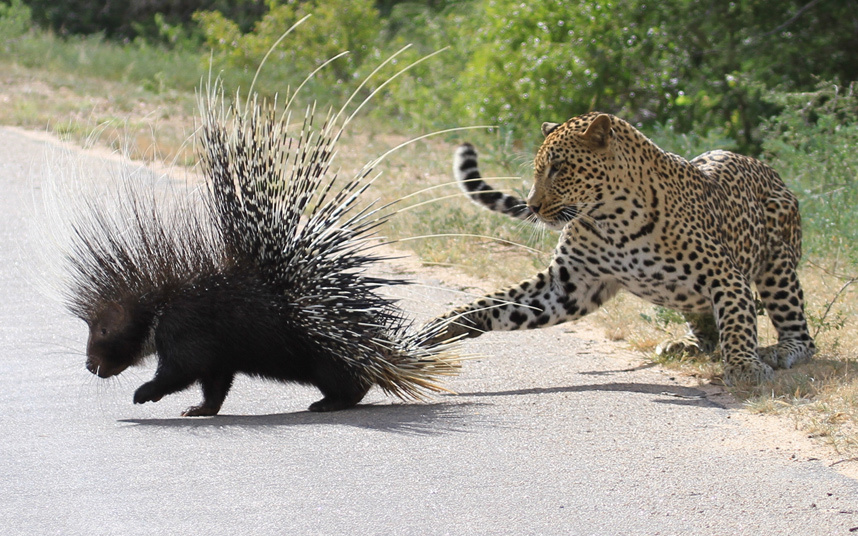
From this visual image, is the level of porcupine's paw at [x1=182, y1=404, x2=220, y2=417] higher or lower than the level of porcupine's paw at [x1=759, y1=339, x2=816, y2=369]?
lower

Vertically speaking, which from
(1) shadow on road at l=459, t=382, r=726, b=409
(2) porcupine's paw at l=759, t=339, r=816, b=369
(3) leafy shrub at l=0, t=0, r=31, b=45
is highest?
(3) leafy shrub at l=0, t=0, r=31, b=45

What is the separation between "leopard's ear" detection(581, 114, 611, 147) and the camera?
223 inches

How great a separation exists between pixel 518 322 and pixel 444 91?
36.7ft

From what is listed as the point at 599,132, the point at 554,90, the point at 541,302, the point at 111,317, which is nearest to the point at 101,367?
the point at 111,317

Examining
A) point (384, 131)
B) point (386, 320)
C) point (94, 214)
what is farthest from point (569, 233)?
point (384, 131)

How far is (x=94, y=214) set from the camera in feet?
17.5

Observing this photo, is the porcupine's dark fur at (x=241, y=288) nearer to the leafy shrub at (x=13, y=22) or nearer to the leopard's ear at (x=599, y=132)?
the leopard's ear at (x=599, y=132)

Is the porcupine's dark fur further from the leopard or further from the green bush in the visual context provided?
the green bush

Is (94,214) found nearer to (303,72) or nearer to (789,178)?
(789,178)

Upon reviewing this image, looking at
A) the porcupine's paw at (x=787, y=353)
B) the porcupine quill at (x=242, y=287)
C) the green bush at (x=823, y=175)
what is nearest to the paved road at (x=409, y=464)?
the porcupine quill at (x=242, y=287)

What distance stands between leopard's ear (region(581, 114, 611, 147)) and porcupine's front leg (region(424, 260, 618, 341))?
76 cm

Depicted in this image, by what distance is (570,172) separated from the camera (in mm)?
5758

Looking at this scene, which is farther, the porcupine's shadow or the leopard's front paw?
the leopard's front paw

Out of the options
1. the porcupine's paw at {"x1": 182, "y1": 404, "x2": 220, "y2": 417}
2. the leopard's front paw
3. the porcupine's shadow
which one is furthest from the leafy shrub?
the leopard's front paw
